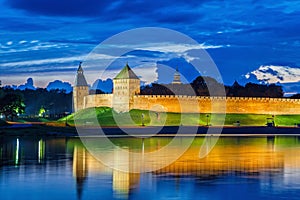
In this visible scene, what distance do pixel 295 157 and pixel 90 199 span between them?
449 inches

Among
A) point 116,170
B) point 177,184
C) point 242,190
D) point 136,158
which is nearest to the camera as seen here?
point 242,190

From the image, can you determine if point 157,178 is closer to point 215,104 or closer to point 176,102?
point 176,102

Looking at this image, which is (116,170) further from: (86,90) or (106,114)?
(86,90)

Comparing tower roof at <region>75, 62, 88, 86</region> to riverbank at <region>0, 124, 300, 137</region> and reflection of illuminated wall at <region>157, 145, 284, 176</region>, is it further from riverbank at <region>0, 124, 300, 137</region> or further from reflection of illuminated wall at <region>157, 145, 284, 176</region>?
reflection of illuminated wall at <region>157, 145, 284, 176</region>

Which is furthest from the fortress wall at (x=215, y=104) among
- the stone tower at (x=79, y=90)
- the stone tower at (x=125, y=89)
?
the stone tower at (x=79, y=90)

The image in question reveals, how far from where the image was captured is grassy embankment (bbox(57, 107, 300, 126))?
53.5m

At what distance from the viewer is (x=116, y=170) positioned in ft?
56.4

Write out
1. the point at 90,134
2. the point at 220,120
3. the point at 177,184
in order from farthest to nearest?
the point at 220,120, the point at 90,134, the point at 177,184

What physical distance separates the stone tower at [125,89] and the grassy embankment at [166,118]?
56.5 inches

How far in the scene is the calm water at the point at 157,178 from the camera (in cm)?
1297

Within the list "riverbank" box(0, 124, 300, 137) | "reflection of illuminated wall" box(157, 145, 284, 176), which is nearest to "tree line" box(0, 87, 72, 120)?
"riverbank" box(0, 124, 300, 137)

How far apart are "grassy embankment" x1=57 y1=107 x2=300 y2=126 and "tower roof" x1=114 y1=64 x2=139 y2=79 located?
14.0 ft

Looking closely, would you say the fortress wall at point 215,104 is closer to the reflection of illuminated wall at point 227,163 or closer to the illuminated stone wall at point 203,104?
the illuminated stone wall at point 203,104

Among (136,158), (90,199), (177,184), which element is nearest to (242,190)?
(177,184)
